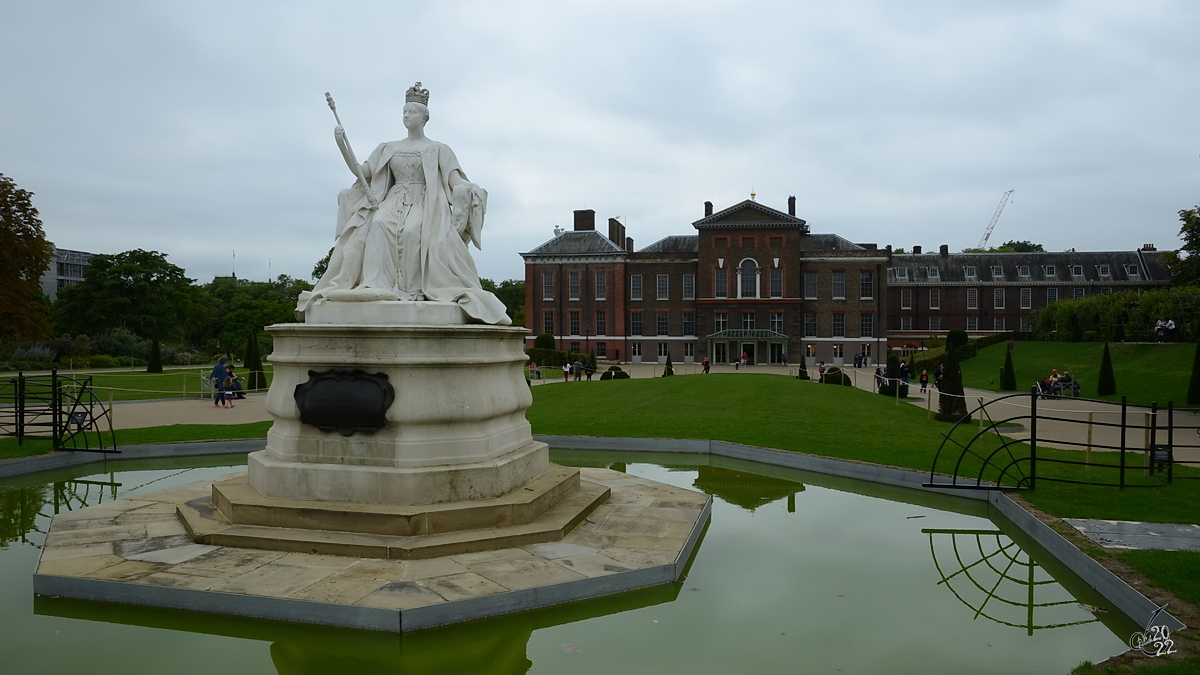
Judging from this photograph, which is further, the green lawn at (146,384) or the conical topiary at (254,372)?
the conical topiary at (254,372)

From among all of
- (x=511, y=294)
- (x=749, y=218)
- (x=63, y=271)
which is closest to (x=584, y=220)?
(x=749, y=218)

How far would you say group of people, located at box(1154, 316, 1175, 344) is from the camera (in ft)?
106

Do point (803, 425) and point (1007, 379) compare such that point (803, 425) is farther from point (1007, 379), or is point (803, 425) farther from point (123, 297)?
point (123, 297)

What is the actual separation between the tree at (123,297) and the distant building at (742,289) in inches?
998

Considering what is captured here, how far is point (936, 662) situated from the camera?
4.37 meters

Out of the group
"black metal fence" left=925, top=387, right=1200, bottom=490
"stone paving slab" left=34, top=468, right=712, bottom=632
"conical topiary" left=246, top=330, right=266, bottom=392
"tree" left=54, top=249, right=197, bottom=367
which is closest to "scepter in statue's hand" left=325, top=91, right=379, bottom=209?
"stone paving slab" left=34, top=468, right=712, bottom=632

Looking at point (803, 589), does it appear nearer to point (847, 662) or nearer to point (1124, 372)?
point (847, 662)

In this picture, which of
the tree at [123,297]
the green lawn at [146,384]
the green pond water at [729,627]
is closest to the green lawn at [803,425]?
the green pond water at [729,627]

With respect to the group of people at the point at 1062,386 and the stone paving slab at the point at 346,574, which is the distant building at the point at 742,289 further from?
the stone paving slab at the point at 346,574

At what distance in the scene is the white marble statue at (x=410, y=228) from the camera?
7121 millimetres

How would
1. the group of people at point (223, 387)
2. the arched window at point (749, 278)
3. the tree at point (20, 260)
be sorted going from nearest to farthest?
1. the group of people at point (223, 387)
2. the tree at point (20, 260)
3. the arched window at point (749, 278)

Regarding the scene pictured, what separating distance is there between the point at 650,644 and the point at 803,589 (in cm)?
160

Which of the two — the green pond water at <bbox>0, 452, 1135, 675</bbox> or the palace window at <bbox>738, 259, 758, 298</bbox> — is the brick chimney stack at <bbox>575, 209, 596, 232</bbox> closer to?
the palace window at <bbox>738, 259, 758, 298</bbox>

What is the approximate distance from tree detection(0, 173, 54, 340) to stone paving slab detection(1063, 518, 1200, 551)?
123ft
